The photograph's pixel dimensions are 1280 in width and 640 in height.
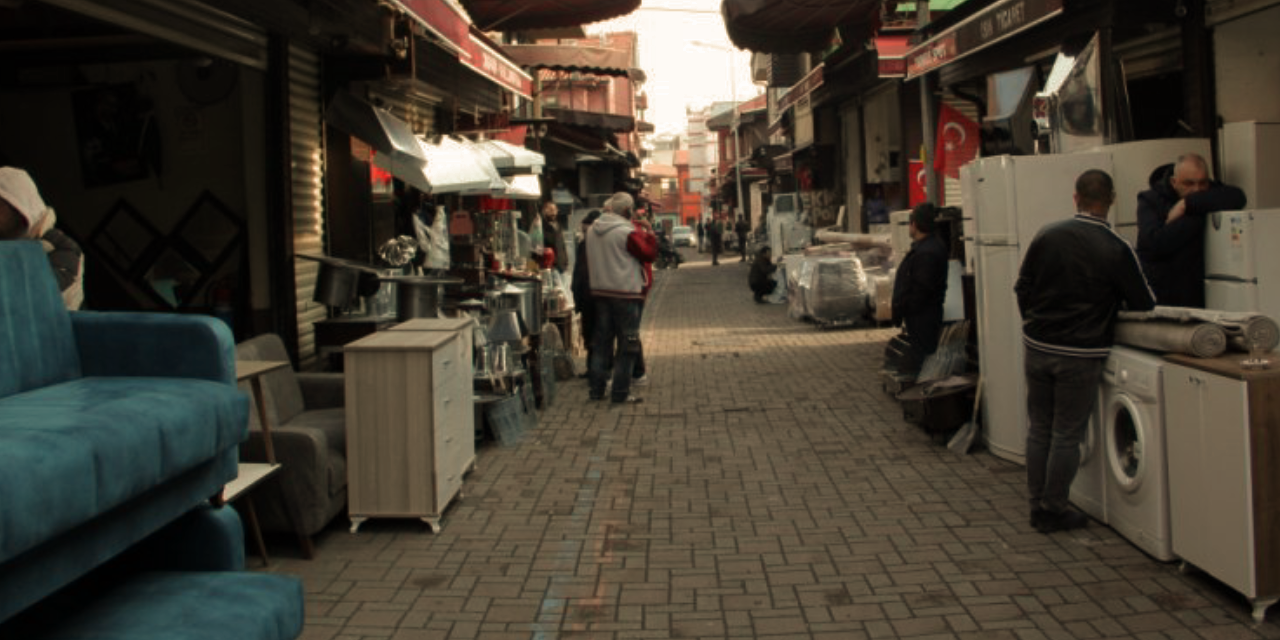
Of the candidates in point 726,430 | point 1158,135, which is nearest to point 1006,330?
point 726,430

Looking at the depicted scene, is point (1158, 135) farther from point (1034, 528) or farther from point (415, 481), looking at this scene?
Result: point (415, 481)

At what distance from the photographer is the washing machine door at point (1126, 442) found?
5.30 m

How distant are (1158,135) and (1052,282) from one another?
6076 mm

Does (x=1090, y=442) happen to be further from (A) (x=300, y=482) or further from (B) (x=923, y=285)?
(A) (x=300, y=482)

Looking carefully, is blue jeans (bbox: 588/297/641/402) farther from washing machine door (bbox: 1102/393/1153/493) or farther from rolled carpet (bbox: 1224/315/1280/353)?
rolled carpet (bbox: 1224/315/1280/353)

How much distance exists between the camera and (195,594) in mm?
3166

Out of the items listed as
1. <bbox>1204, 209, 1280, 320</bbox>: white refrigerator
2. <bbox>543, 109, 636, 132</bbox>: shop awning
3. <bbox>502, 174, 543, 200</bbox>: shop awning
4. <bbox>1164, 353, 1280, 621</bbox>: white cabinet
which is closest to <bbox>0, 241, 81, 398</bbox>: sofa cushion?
<bbox>1164, 353, 1280, 621</bbox>: white cabinet

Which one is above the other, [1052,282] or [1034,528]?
[1052,282]

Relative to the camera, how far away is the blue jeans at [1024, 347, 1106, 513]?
5.69m

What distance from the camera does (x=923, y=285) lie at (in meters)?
9.11

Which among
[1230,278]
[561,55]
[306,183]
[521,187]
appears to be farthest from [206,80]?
[561,55]

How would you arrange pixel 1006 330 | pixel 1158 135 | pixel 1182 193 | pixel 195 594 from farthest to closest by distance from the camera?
pixel 1158 135
pixel 1006 330
pixel 1182 193
pixel 195 594

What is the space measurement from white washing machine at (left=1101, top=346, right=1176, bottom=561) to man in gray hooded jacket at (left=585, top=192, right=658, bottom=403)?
5.10 metres

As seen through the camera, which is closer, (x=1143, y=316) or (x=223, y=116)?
(x=1143, y=316)
